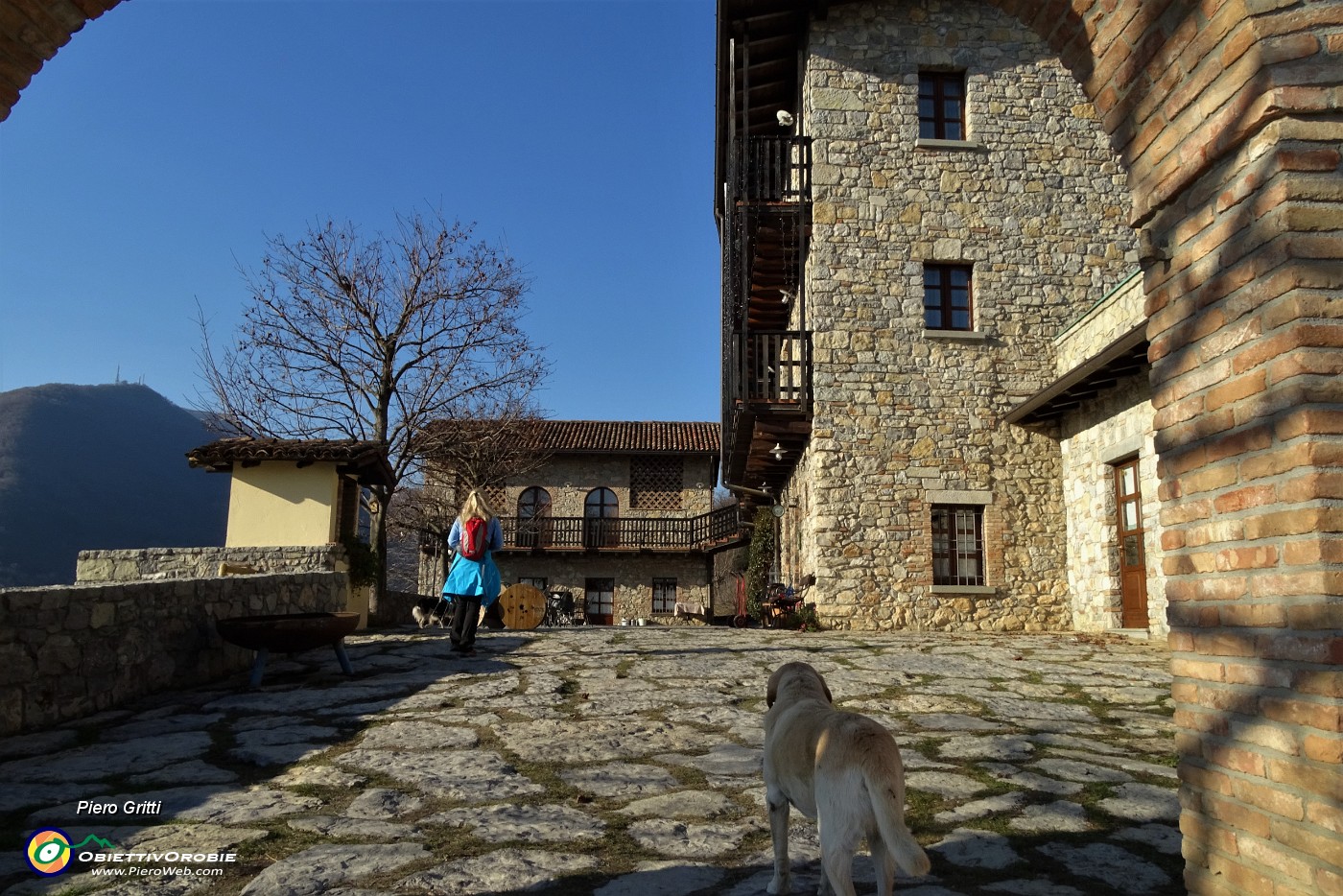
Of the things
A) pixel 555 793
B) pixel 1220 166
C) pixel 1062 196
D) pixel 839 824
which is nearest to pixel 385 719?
pixel 555 793

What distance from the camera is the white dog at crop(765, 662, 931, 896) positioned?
7.54ft

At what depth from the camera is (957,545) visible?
13.3 meters

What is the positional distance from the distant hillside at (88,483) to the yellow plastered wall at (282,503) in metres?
69.1

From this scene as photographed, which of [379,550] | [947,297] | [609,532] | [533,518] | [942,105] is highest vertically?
[942,105]

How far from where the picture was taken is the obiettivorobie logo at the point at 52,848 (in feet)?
10.1

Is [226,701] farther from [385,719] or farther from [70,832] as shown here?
[70,832]

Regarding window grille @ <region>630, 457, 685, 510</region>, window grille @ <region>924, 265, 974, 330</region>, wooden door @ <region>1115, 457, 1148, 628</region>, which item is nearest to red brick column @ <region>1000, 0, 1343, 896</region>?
wooden door @ <region>1115, 457, 1148, 628</region>

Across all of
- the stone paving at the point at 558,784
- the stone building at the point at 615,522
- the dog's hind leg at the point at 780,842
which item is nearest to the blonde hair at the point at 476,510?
the stone paving at the point at 558,784

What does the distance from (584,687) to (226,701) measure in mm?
2497

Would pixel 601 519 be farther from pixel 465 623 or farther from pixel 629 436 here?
pixel 465 623

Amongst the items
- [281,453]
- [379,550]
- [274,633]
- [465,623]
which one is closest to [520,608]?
[379,550]

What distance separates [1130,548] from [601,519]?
19128 millimetres

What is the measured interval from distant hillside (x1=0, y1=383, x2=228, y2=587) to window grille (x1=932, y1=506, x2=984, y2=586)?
74.1m

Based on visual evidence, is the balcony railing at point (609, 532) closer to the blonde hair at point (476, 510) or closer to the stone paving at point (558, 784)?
the blonde hair at point (476, 510)
